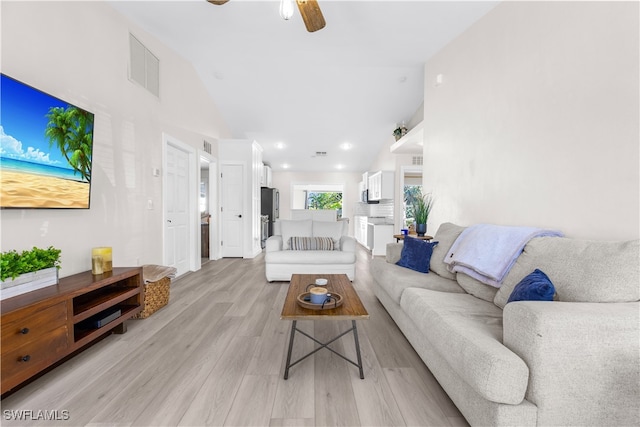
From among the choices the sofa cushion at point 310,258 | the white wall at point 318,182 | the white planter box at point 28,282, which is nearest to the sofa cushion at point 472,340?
the sofa cushion at point 310,258

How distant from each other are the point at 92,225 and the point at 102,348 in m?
1.07

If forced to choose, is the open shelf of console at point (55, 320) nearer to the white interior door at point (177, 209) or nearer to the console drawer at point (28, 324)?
the console drawer at point (28, 324)

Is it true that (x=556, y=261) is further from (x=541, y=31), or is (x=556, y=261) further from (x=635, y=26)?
(x=541, y=31)

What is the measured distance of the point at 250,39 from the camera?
10.8 ft

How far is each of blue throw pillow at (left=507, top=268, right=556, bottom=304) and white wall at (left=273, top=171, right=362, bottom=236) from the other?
312 inches

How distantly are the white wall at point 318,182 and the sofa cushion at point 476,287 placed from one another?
7234 millimetres

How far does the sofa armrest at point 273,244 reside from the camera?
11.9 ft

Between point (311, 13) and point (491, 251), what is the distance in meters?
2.33

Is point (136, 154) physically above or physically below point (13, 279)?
above

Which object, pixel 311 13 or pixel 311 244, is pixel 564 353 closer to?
pixel 311 13

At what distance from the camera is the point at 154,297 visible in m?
2.59

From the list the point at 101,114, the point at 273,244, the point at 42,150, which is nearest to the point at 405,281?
the point at 273,244

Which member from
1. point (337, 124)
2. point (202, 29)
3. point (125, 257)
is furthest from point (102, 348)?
point (337, 124)

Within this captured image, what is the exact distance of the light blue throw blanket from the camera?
1803mm
